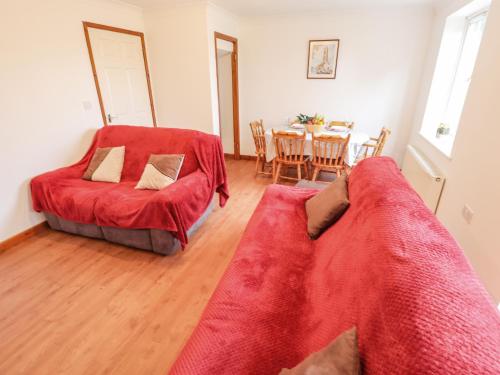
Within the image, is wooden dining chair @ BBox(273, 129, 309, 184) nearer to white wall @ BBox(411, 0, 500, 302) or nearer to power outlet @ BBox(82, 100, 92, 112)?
white wall @ BBox(411, 0, 500, 302)

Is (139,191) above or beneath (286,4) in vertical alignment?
beneath

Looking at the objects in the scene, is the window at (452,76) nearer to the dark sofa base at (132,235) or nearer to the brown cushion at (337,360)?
the brown cushion at (337,360)

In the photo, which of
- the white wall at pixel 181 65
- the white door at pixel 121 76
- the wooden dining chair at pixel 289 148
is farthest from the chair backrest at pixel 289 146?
the white door at pixel 121 76

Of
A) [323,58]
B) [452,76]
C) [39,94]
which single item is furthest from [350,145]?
[39,94]

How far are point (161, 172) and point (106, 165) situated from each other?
709 mm

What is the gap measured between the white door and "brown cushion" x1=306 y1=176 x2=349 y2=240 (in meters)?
2.95

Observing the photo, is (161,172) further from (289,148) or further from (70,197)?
(289,148)

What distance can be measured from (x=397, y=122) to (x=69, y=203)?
4.30 metres

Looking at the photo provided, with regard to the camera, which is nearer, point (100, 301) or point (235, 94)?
point (100, 301)

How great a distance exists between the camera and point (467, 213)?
6.07ft

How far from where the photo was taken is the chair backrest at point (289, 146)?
10.8 feet

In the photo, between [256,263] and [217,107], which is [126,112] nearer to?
[217,107]

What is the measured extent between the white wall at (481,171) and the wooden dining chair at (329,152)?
1100 millimetres

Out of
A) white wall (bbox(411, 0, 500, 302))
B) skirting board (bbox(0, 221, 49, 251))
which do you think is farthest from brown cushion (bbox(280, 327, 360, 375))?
skirting board (bbox(0, 221, 49, 251))
